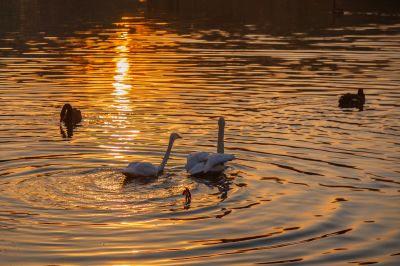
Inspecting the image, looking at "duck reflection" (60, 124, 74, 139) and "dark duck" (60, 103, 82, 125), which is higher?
"dark duck" (60, 103, 82, 125)

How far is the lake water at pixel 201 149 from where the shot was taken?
56.4 feet

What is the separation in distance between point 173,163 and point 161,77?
630 inches

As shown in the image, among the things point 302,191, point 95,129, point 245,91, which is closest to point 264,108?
point 245,91

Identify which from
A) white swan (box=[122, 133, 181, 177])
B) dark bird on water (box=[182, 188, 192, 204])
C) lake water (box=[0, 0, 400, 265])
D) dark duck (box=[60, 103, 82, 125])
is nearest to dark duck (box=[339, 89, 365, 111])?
lake water (box=[0, 0, 400, 265])

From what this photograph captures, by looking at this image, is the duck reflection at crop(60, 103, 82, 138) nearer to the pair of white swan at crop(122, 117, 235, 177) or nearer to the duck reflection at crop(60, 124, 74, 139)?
the duck reflection at crop(60, 124, 74, 139)

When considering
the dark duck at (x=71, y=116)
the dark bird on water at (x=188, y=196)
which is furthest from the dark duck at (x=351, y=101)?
the dark bird on water at (x=188, y=196)

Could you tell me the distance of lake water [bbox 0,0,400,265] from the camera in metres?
17.2

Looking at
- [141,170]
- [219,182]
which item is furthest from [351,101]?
[141,170]

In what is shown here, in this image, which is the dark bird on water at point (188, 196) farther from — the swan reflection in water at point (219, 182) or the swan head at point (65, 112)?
the swan head at point (65, 112)

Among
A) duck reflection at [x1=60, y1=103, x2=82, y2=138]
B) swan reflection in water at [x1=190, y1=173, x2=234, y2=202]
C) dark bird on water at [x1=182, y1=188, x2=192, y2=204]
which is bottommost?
swan reflection in water at [x1=190, y1=173, x2=234, y2=202]

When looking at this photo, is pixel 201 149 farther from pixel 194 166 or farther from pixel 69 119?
pixel 69 119

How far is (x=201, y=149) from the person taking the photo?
25797 mm

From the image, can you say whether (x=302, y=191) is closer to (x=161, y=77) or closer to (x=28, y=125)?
(x=28, y=125)

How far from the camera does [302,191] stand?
20906 millimetres
